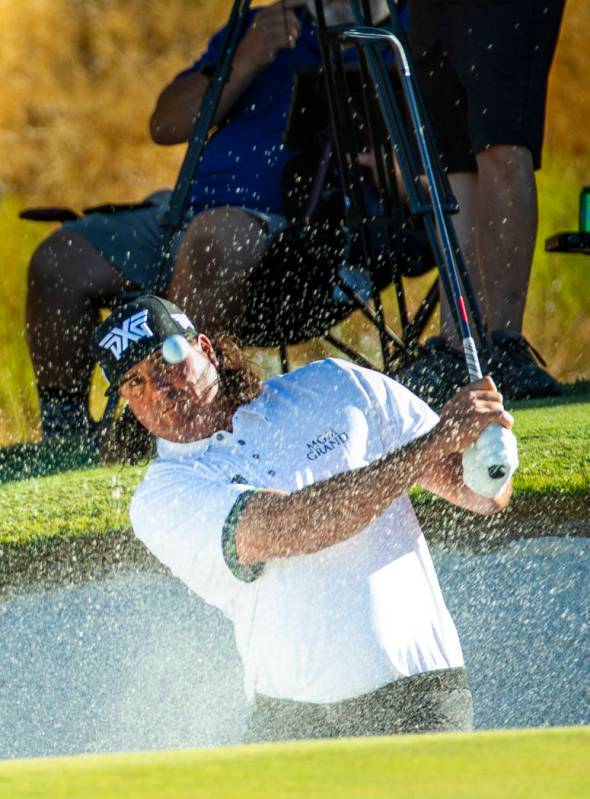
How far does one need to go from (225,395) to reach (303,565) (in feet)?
0.95

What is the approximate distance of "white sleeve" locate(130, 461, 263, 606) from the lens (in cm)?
201

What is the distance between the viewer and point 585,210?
13.6 ft

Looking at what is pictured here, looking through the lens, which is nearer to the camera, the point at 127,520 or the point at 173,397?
the point at 173,397

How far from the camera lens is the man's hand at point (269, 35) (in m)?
3.85

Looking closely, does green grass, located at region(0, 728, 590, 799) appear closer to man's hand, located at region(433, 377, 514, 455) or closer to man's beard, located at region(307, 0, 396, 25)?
man's hand, located at region(433, 377, 514, 455)

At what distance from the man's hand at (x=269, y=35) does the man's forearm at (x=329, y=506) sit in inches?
84.3

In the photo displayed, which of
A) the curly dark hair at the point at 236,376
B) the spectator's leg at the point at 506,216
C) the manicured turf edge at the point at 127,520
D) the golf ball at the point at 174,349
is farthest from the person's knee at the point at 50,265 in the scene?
the golf ball at the point at 174,349

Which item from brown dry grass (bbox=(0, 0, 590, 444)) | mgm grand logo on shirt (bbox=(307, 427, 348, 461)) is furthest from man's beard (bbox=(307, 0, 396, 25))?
mgm grand logo on shirt (bbox=(307, 427, 348, 461))

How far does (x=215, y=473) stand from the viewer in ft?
6.89

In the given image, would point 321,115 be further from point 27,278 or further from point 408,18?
point 27,278

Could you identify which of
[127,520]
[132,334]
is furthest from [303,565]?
[127,520]

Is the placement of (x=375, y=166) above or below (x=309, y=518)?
below

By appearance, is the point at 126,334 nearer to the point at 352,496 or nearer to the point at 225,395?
the point at 225,395

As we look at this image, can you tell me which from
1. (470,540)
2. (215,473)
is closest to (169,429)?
(215,473)
